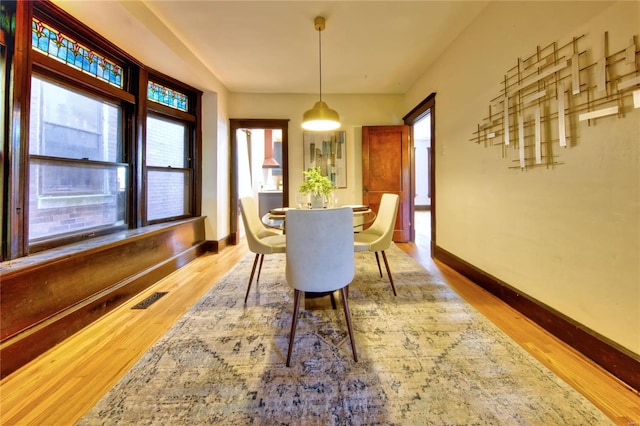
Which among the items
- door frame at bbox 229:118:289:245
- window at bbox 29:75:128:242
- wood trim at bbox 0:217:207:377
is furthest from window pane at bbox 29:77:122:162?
door frame at bbox 229:118:289:245

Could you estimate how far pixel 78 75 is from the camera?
7.21ft

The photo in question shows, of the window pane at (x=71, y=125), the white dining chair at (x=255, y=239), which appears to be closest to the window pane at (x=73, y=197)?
the window pane at (x=71, y=125)

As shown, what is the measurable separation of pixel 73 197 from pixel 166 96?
6.12 ft

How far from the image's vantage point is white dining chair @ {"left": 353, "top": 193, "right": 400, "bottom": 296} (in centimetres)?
230

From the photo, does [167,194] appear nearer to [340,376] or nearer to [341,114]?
[341,114]

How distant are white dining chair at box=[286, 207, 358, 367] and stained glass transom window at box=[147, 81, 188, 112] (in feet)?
9.81

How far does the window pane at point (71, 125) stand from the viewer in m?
1.94

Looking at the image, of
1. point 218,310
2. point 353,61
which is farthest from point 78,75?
point 353,61

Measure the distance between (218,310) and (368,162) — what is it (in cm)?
345

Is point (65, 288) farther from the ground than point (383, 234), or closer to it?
closer to it

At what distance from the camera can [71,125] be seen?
2.21m

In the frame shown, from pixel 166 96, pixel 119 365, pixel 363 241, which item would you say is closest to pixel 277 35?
pixel 166 96

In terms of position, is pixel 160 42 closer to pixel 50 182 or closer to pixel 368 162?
pixel 50 182

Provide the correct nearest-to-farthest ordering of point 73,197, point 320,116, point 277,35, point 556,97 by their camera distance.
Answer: point 556,97
point 73,197
point 320,116
point 277,35
